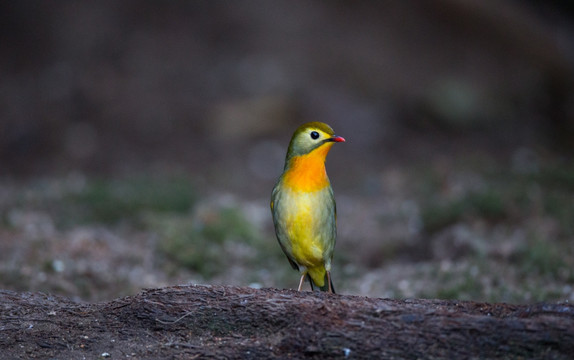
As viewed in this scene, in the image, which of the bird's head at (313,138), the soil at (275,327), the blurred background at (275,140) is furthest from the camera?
the blurred background at (275,140)

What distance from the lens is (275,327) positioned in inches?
139

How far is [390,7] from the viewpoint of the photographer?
14.5 metres

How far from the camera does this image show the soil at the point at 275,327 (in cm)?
316

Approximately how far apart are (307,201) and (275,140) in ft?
26.4

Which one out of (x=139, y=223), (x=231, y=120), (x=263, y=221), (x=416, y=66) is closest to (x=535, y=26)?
(x=416, y=66)

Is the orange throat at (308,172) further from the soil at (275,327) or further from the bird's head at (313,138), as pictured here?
the soil at (275,327)

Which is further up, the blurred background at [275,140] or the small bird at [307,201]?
the blurred background at [275,140]

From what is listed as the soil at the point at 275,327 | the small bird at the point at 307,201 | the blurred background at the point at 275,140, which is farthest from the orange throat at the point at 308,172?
the blurred background at the point at 275,140

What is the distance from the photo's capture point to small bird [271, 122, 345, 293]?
4594mm

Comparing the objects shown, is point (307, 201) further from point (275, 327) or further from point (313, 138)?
point (275, 327)

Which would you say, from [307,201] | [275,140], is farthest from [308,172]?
[275,140]

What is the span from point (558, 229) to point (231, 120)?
6.90 metres

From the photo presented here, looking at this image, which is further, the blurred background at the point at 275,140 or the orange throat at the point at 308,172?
the blurred background at the point at 275,140

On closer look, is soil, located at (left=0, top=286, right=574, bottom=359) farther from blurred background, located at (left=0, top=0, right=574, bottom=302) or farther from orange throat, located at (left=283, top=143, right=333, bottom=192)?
blurred background, located at (left=0, top=0, right=574, bottom=302)
